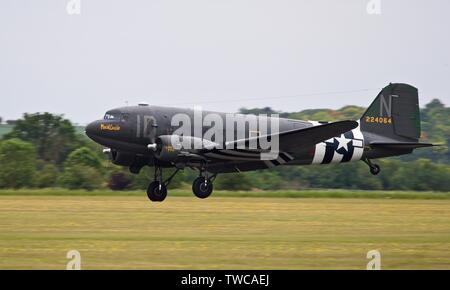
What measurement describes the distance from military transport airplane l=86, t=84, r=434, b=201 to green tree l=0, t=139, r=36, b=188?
38.1 feet

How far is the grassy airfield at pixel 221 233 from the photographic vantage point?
52.6 ft

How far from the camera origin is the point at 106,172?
41.2m

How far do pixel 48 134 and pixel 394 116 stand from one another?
91.6 ft

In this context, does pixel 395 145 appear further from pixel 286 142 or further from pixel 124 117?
pixel 124 117

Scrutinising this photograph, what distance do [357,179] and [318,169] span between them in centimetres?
258

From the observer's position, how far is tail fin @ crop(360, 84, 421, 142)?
3069 cm

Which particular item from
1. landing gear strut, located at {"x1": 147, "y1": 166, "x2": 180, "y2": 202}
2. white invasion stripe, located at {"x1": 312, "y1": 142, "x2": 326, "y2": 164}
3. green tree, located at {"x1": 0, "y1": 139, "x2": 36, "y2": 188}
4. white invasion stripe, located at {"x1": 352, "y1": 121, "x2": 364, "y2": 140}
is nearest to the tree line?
green tree, located at {"x1": 0, "y1": 139, "x2": 36, "y2": 188}

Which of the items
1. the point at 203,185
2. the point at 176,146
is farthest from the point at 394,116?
the point at 176,146

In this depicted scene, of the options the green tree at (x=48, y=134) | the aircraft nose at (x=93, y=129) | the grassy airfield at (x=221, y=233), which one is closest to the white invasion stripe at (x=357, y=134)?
the grassy airfield at (x=221, y=233)

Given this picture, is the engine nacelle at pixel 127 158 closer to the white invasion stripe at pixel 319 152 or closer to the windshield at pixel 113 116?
the windshield at pixel 113 116

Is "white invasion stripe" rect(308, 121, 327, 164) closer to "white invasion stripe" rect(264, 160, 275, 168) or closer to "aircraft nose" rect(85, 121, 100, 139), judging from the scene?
"white invasion stripe" rect(264, 160, 275, 168)

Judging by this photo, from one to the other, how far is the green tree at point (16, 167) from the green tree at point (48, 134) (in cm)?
788

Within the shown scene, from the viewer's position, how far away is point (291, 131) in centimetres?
2703
